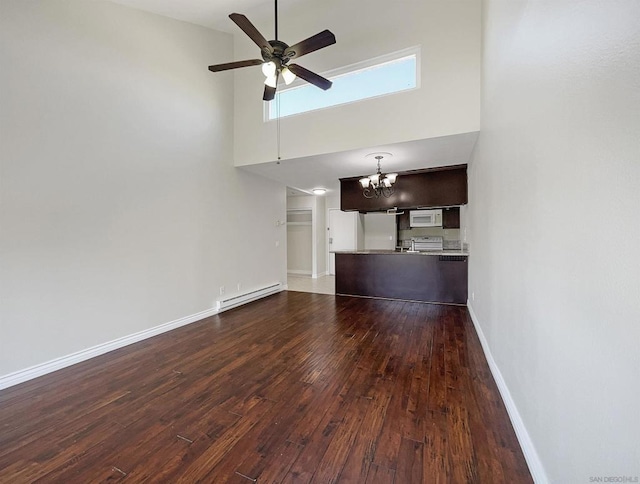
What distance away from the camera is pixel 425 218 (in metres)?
6.57

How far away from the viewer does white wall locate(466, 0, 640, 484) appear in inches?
29.6

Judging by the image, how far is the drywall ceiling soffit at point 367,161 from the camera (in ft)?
12.3

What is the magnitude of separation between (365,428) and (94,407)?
2.06 m

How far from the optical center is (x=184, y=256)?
391 centimetres

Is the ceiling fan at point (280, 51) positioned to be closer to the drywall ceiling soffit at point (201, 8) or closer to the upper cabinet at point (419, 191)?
the drywall ceiling soffit at point (201, 8)

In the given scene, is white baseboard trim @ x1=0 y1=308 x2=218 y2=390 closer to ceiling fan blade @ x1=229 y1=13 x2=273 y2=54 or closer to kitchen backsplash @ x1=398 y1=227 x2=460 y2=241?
ceiling fan blade @ x1=229 y1=13 x2=273 y2=54

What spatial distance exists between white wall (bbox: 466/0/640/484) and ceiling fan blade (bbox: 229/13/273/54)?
75.9 inches

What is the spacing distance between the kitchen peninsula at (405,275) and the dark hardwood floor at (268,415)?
185cm

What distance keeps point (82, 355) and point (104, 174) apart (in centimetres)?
195

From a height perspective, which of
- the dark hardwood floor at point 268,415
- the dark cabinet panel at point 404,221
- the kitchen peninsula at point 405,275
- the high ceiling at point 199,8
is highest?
the high ceiling at point 199,8

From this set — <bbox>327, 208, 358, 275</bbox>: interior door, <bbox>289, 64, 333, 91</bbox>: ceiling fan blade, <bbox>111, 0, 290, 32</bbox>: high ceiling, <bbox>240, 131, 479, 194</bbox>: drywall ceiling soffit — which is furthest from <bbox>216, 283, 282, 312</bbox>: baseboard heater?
<bbox>111, 0, 290, 32</bbox>: high ceiling

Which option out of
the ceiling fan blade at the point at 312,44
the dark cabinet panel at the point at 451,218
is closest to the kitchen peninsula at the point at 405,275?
the dark cabinet panel at the point at 451,218

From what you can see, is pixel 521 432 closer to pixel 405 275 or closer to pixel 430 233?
pixel 405 275

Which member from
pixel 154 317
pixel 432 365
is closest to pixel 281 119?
pixel 154 317
